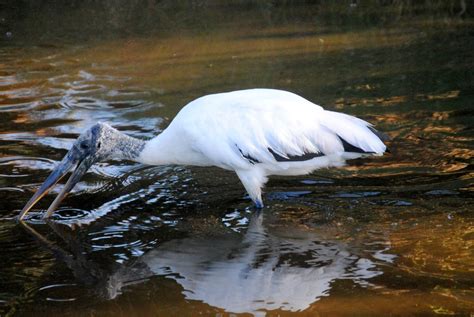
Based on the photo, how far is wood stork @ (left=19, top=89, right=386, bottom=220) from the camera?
218 inches

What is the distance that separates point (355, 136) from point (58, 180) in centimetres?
215

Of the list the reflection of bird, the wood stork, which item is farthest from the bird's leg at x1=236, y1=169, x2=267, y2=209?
the reflection of bird

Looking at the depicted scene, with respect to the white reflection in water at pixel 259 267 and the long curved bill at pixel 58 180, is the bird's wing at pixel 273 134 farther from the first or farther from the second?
the long curved bill at pixel 58 180

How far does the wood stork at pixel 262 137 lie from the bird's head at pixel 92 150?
0.74 ft

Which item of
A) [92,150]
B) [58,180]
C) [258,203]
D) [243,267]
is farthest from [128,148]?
[243,267]

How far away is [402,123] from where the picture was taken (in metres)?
7.36

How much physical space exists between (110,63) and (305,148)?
5461mm

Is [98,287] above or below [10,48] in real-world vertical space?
below

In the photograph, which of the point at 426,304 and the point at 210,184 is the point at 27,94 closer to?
the point at 210,184

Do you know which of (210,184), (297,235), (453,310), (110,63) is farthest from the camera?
(110,63)

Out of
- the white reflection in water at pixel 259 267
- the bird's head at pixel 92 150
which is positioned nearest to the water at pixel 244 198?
the white reflection in water at pixel 259 267

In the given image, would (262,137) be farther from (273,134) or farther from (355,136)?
(355,136)

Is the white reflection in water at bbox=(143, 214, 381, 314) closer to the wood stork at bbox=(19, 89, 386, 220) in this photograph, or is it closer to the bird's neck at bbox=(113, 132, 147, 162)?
A: the wood stork at bbox=(19, 89, 386, 220)

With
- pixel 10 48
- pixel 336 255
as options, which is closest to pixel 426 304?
pixel 336 255
